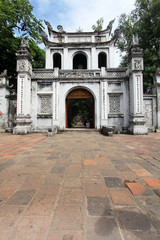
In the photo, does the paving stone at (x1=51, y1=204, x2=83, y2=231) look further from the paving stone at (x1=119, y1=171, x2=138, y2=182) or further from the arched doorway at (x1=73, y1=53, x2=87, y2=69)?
the arched doorway at (x1=73, y1=53, x2=87, y2=69)

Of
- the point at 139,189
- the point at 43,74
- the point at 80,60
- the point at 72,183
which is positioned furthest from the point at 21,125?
the point at 80,60

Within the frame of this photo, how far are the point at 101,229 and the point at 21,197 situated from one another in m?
→ 1.02

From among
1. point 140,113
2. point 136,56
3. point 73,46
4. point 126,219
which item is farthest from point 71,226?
point 73,46

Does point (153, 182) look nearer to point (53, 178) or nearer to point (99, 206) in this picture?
point (99, 206)

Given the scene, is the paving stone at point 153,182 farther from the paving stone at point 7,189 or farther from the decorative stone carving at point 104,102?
the decorative stone carving at point 104,102

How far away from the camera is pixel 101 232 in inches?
39.6

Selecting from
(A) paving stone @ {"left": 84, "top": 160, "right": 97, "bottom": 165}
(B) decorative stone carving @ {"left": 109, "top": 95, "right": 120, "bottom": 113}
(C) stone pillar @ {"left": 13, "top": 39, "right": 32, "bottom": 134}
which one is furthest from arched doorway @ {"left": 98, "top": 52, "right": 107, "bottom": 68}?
(A) paving stone @ {"left": 84, "top": 160, "right": 97, "bottom": 165}

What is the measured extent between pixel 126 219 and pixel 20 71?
907cm

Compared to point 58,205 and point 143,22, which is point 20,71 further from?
point 143,22

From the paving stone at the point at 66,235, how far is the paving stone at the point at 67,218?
46mm

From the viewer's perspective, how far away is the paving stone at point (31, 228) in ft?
3.19

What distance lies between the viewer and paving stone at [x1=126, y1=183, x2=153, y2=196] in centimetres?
158

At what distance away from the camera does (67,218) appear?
3.81 feet

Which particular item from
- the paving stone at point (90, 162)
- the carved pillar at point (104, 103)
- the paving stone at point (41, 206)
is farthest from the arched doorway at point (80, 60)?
the paving stone at point (41, 206)
